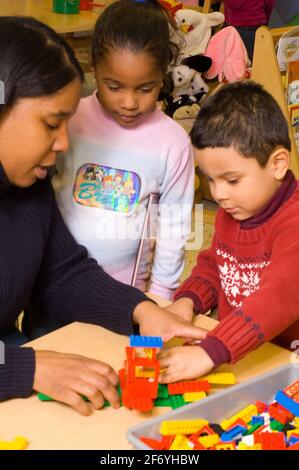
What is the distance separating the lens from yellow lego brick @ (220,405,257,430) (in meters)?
0.97

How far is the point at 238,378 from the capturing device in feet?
3.56

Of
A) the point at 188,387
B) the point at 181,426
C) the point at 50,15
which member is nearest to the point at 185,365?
the point at 188,387

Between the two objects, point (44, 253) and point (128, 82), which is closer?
point (44, 253)

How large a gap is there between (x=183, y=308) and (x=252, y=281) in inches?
5.9

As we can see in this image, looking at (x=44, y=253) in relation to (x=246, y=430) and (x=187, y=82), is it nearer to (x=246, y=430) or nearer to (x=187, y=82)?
(x=246, y=430)

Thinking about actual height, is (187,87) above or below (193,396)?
below

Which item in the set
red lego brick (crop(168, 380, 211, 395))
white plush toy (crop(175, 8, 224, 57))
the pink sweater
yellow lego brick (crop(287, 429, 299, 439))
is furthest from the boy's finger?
the pink sweater

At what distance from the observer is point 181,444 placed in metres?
0.89

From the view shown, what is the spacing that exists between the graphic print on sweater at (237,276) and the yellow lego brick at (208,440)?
1.36 feet

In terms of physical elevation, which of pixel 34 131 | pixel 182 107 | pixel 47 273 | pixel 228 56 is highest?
pixel 34 131

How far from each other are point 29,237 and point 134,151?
0.39m

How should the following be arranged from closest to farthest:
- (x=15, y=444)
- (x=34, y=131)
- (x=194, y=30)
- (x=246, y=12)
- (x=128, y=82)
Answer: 1. (x=15, y=444)
2. (x=34, y=131)
3. (x=128, y=82)
4. (x=194, y=30)
5. (x=246, y=12)

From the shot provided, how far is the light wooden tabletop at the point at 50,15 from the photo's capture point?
321cm
